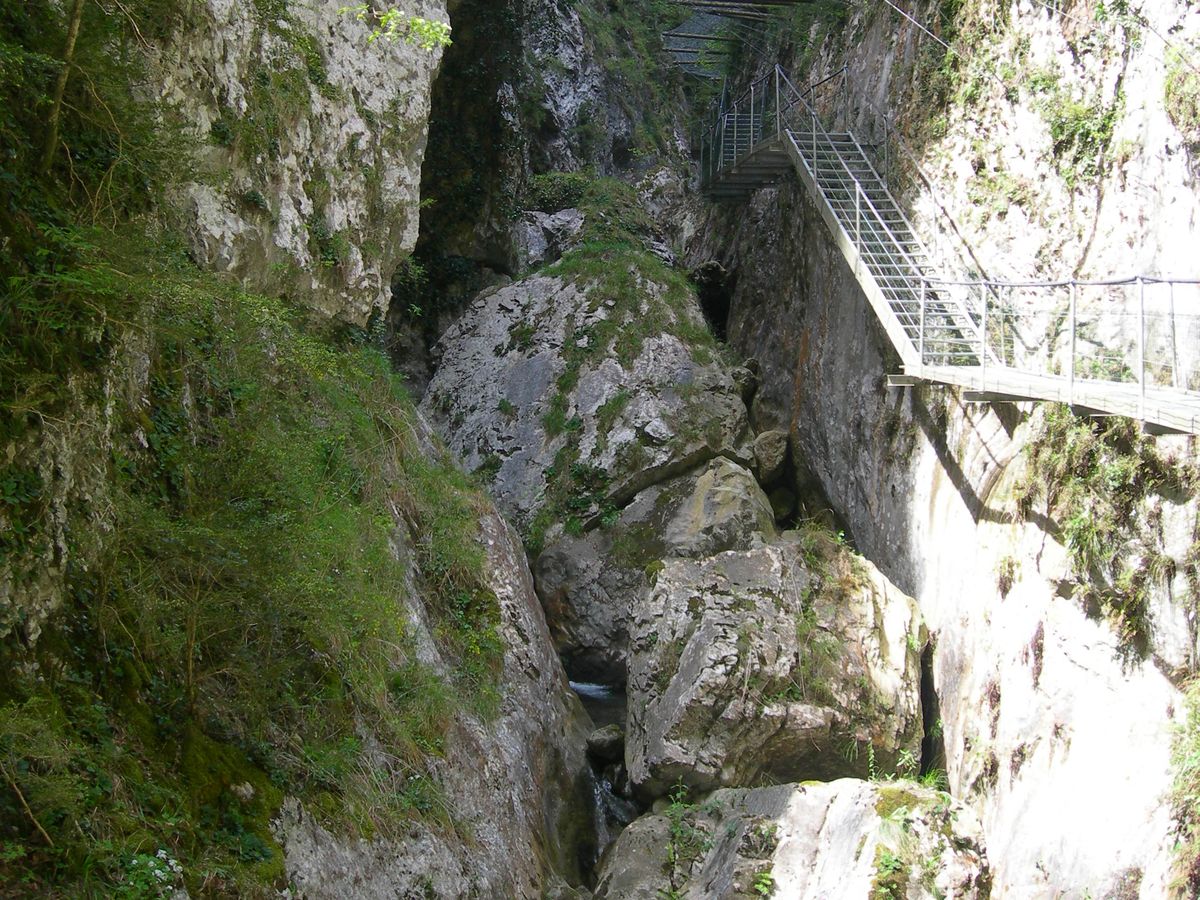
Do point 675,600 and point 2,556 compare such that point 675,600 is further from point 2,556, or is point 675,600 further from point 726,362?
point 2,556

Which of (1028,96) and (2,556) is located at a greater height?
(1028,96)

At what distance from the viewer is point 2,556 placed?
4477mm

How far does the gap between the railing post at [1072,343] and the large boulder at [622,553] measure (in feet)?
19.6

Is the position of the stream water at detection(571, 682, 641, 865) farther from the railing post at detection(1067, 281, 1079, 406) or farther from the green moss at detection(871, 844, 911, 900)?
the railing post at detection(1067, 281, 1079, 406)

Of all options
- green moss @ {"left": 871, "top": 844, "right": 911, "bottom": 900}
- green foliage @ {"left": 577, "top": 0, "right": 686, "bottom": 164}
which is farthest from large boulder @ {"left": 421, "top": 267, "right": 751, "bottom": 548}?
green foliage @ {"left": 577, "top": 0, "right": 686, "bottom": 164}

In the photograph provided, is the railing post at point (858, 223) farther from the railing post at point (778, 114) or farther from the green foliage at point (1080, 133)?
the railing post at point (778, 114)

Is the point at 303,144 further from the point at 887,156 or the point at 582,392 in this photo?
the point at 887,156

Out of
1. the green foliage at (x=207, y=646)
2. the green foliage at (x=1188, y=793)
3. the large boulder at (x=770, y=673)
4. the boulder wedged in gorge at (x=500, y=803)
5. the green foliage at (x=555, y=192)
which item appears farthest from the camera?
the green foliage at (x=555, y=192)

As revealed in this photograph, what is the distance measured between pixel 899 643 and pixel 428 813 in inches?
244

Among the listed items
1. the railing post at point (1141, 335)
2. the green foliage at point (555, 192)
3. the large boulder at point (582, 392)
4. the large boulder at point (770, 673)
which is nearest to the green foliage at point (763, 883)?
the large boulder at point (770, 673)

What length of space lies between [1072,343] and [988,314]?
163 cm

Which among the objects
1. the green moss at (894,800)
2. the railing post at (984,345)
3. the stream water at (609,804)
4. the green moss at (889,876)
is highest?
the railing post at (984,345)

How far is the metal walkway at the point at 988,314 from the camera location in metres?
7.10

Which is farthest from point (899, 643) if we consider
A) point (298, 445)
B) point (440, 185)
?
point (440, 185)
